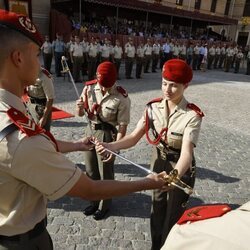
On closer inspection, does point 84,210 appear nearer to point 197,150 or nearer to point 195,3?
point 197,150

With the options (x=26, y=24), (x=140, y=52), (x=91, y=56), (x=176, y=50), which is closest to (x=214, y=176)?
(x=26, y=24)

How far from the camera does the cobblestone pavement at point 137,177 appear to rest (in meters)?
3.65

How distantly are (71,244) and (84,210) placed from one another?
0.69m

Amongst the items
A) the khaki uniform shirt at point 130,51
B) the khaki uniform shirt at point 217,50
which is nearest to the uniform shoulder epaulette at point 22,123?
the khaki uniform shirt at point 130,51

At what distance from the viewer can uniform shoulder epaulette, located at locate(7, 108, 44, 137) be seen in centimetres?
139

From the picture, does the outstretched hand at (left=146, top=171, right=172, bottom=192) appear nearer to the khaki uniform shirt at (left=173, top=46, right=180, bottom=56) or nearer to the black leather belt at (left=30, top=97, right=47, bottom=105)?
the black leather belt at (left=30, top=97, right=47, bottom=105)

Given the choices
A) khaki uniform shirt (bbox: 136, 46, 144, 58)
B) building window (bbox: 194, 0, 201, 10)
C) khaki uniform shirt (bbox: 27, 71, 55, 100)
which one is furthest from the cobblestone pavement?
building window (bbox: 194, 0, 201, 10)

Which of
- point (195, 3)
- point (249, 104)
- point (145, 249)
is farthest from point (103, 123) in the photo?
point (195, 3)

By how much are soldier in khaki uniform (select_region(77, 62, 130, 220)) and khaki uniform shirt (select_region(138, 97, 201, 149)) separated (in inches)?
29.9

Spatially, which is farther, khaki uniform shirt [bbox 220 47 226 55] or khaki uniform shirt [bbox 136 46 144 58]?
khaki uniform shirt [bbox 220 47 226 55]

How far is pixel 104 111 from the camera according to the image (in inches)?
144

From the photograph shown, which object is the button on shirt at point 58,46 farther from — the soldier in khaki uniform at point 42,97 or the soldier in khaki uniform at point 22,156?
the soldier in khaki uniform at point 22,156

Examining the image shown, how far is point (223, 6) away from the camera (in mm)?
41500

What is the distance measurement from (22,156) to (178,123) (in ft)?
5.80
